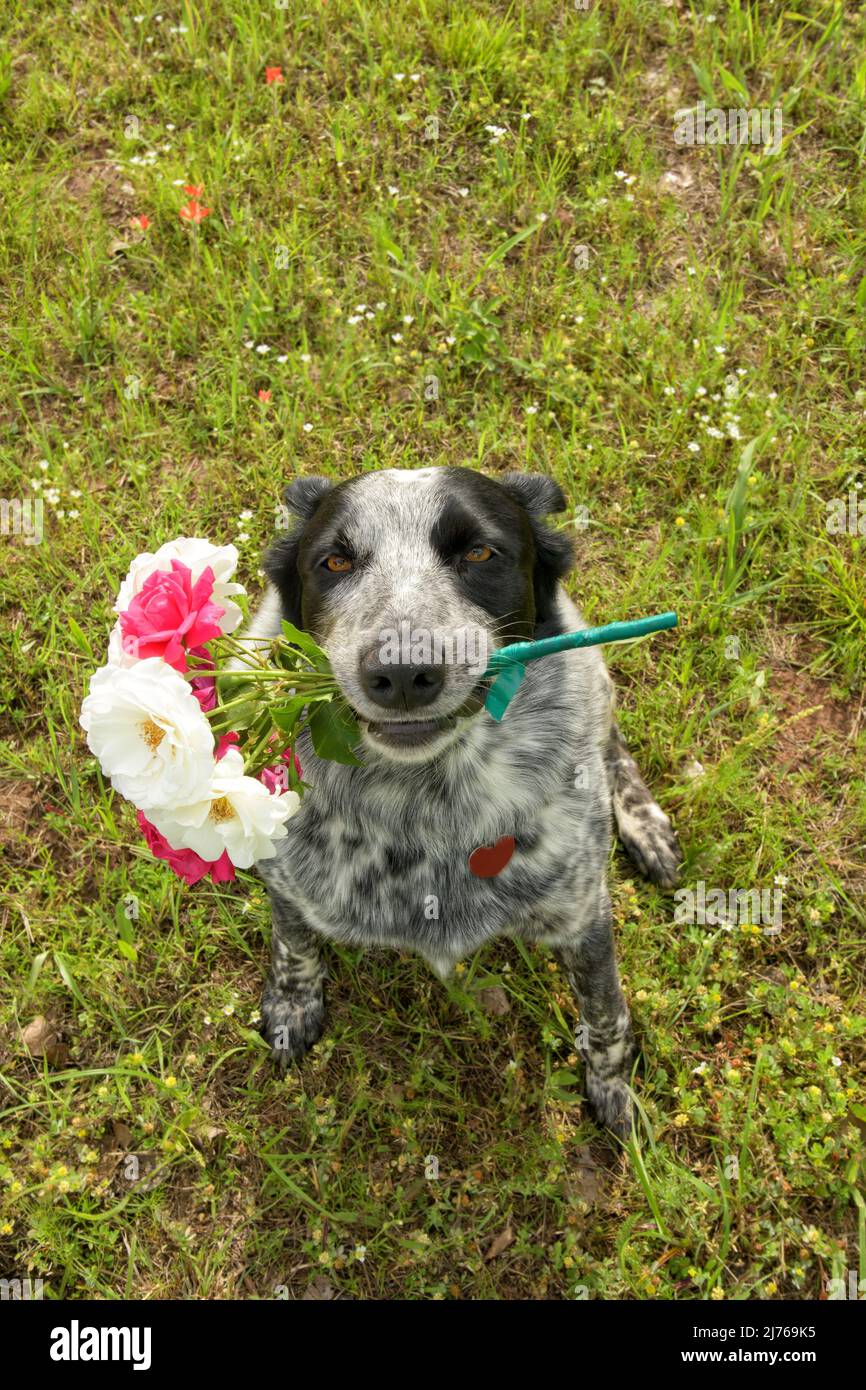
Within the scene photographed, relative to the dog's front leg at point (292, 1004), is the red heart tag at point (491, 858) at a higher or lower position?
higher

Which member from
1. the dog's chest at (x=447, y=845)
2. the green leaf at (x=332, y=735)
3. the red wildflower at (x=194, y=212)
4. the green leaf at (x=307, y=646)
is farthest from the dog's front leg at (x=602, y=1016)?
the red wildflower at (x=194, y=212)

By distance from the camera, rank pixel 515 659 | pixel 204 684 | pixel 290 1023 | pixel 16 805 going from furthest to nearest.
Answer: pixel 16 805
pixel 290 1023
pixel 515 659
pixel 204 684

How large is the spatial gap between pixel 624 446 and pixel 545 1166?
109 inches

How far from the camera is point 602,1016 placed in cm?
336

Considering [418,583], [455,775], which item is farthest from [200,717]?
[455,775]

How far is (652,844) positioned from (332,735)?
1602 millimetres

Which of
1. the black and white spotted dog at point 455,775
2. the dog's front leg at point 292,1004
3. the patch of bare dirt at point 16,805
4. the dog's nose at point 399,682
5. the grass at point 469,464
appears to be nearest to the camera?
the dog's nose at point 399,682

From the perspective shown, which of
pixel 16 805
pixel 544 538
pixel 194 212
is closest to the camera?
pixel 544 538

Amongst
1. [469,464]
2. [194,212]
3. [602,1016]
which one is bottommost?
[602,1016]

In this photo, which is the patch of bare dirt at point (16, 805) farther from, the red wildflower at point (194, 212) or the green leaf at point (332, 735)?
the red wildflower at point (194, 212)

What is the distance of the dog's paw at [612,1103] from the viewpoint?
3.44 meters

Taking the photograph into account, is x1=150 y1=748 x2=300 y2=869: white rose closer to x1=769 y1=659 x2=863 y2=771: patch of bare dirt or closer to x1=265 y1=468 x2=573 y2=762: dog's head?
x1=265 y1=468 x2=573 y2=762: dog's head

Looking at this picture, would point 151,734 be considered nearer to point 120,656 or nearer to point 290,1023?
point 120,656
